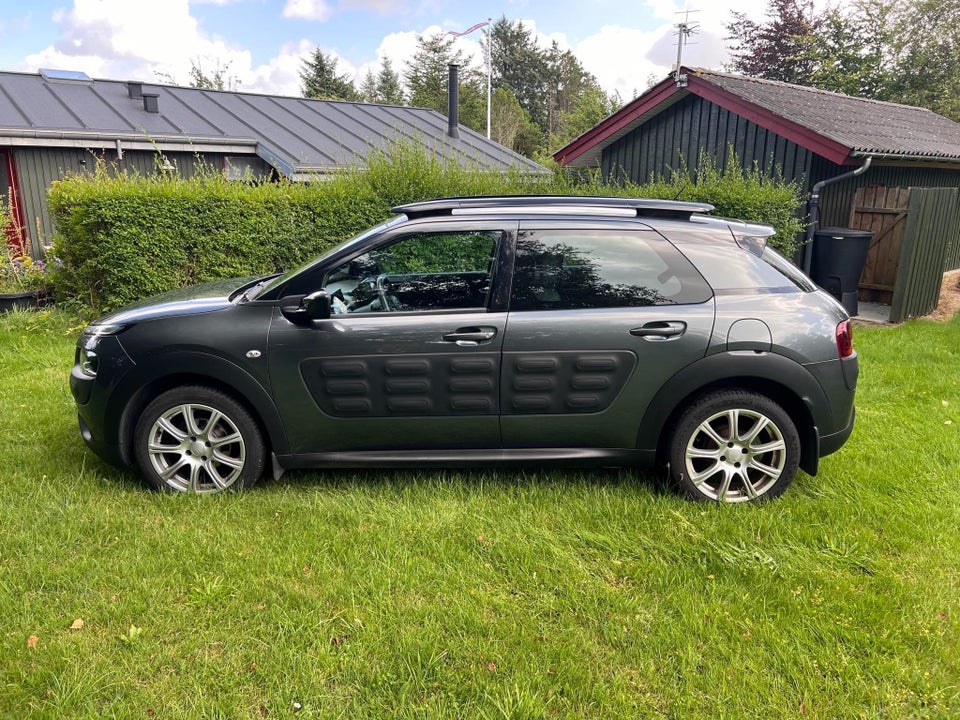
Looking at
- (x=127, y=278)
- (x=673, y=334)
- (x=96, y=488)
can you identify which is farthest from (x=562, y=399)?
(x=127, y=278)

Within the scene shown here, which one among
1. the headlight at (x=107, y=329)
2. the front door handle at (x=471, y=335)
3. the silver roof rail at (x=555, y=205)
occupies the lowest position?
the headlight at (x=107, y=329)

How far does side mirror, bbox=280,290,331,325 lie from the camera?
3768 mm

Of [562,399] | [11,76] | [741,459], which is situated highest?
[11,76]

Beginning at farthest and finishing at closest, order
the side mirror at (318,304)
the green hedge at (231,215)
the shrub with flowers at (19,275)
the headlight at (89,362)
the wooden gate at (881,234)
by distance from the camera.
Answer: the wooden gate at (881,234)
the shrub with flowers at (19,275)
the green hedge at (231,215)
the headlight at (89,362)
the side mirror at (318,304)

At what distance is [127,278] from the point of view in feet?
26.4

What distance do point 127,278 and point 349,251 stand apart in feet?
17.4

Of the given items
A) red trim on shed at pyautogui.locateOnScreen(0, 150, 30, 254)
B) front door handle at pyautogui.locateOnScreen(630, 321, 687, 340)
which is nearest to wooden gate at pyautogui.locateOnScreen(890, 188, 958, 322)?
front door handle at pyautogui.locateOnScreen(630, 321, 687, 340)

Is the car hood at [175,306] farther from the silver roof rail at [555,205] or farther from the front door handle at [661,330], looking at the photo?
the front door handle at [661,330]

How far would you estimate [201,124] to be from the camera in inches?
596

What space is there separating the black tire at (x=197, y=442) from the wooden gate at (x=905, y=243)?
8.93 m

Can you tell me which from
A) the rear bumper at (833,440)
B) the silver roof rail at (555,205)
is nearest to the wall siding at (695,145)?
the silver roof rail at (555,205)

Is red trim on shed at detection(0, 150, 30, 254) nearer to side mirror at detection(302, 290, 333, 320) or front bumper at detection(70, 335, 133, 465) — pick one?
front bumper at detection(70, 335, 133, 465)

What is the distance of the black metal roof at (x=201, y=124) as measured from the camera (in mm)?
13125

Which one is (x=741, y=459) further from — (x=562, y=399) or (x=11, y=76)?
(x=11, y=76)
